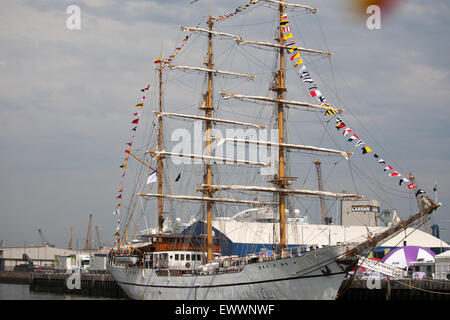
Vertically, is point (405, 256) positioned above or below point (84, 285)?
above

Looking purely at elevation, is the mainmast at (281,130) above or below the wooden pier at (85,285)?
above

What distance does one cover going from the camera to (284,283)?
53750 millimetres

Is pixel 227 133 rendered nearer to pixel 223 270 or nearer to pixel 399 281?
pixel 223 270

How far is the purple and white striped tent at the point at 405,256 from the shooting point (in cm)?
8469

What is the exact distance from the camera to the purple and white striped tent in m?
84.7

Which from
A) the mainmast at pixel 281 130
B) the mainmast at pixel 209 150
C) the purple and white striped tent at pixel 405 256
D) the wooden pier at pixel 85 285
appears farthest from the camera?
the wooden pier at pixel 85 285

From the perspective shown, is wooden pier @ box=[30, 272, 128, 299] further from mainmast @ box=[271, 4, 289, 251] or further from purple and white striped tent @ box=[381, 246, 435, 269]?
purple and white striped tent @ box=[381, 246, 435, 269]

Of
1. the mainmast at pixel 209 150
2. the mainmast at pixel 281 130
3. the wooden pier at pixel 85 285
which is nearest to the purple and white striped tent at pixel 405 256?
the mainmast at pixel 209 150

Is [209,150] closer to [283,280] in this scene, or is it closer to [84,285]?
[283,280]

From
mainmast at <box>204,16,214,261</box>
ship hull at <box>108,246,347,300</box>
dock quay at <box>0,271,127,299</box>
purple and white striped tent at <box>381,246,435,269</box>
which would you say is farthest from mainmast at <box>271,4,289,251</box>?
dock quay at <box>0,271,127,299</box>

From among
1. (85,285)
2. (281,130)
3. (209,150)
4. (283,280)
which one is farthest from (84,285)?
(283,280)

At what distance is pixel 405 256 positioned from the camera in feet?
282

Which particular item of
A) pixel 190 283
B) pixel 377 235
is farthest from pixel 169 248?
pixel 377 235

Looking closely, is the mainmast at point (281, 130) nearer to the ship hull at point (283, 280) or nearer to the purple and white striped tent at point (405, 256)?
the ship hull at point (283, 280)
